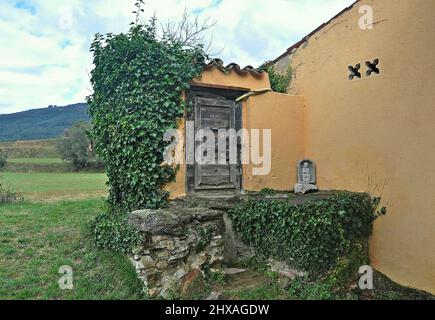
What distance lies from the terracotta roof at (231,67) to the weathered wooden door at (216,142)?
607mm

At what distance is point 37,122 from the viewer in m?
49.4

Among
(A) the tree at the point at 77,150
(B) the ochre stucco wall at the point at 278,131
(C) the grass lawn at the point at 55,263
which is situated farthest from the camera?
(A) the tree at the point at 77,150

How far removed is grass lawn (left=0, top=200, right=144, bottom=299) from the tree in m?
24.9

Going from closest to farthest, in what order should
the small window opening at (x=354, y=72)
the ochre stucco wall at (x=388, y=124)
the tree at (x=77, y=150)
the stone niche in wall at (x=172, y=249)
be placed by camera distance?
the stone niche in wall at (x=172, y=249)
the ochre stucco wall at (x=388, y=124)
the small window opening at (x=354, y=72)
the tree at (x=77, y=150)

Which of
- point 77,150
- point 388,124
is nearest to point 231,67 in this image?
point 388,124

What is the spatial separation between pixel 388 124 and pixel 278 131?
2020mm

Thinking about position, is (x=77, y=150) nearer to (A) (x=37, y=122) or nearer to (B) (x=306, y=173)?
(A) (x=37, y=122)

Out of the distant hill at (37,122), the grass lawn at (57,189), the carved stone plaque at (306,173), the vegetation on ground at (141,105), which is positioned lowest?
the grass lawn at (57,189)

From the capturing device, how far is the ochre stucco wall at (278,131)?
21.1 feet

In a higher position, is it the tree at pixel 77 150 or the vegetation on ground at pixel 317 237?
the tree at pixel 77 150

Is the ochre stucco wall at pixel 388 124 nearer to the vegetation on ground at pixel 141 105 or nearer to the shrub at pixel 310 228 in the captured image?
the shrub at pixel 310 228

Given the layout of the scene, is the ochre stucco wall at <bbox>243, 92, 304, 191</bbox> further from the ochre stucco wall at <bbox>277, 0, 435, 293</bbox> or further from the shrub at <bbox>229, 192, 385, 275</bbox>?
the shrub at <bbox>229, 192, 385, 275</bbox>

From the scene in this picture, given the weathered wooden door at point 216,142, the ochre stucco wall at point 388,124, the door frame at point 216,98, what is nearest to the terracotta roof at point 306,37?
the ochre stucco wall at point 388,124

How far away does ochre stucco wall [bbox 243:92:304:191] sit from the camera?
642cm
